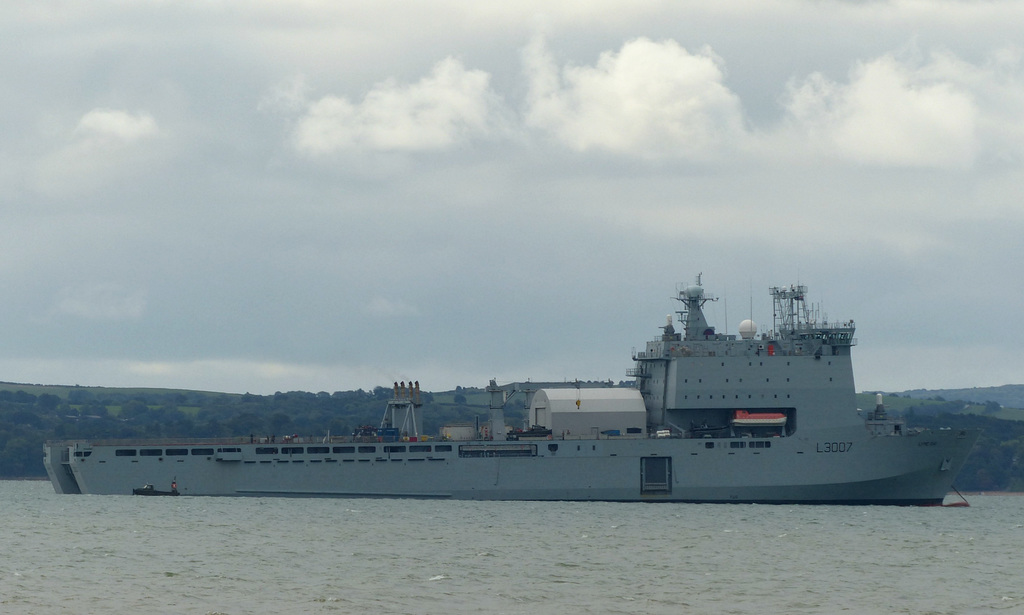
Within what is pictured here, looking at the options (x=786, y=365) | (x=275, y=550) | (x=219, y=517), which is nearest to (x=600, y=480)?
(x=786, y=365)

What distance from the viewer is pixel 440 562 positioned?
135 feet

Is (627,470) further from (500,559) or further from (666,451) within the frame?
(500,559)

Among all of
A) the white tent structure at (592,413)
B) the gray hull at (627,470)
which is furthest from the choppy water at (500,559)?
the white tent structure at (592,413)

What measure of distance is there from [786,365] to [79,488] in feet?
114

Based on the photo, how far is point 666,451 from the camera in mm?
64312

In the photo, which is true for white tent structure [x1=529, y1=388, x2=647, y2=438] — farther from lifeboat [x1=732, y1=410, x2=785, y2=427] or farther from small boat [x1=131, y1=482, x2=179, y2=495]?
small boat [x1=131, y1=482, x2=179, y2=495]

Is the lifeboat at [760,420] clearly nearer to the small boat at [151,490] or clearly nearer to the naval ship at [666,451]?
the naval ship at [666,451]

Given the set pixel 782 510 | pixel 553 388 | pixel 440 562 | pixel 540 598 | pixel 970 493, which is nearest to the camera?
pixel 540 598

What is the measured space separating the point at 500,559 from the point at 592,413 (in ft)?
80.2

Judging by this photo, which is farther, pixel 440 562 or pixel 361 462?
pixel 361 462

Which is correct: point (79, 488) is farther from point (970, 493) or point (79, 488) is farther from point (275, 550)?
point (970, 493)

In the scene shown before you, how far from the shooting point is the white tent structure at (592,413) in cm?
6581

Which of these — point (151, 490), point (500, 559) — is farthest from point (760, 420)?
point (151, 490)

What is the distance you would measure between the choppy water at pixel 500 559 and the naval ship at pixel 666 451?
2.02 m
